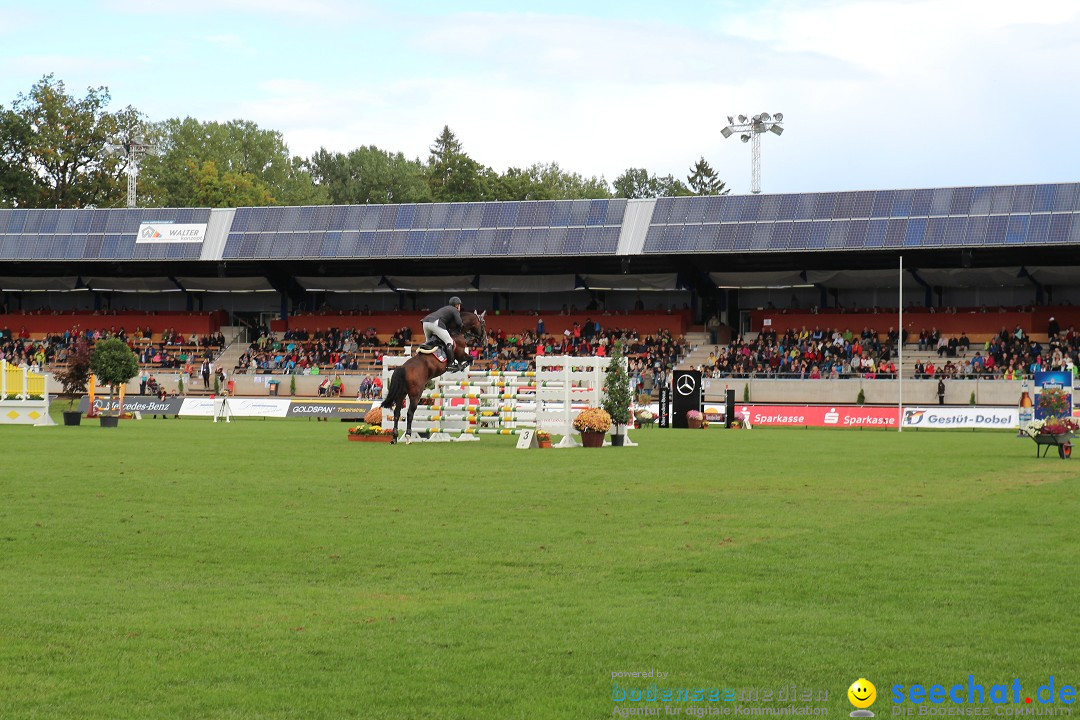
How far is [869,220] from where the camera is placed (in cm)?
5975

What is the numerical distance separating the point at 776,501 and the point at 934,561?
5265 millimetres

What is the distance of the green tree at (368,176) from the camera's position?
123 metres

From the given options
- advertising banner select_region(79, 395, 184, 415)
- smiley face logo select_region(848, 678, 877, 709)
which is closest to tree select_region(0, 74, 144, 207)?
advertising banner select_region(79, 395, 184, 415)

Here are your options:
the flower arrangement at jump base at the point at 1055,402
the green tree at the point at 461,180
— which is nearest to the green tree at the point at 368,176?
the green tree at the point at 461,180

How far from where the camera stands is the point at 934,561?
11.3 meters

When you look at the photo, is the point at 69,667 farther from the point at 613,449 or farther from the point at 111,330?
the point at 111,330

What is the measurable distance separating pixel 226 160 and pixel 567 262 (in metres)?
61.3

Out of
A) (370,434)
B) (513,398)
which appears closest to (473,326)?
(513,398)

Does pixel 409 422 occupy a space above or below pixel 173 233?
below

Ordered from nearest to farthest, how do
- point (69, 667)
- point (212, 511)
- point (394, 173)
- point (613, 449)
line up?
point (69, 667) < point (212, 511) < point (613, 449) < point (394, 173)

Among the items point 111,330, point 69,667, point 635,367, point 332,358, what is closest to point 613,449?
point 69,667

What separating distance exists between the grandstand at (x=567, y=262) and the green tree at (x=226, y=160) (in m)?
30.8

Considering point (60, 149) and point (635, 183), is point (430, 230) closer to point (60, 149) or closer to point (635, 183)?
point (60, 149)

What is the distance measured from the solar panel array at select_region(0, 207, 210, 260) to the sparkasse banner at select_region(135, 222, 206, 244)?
0.78 ft
